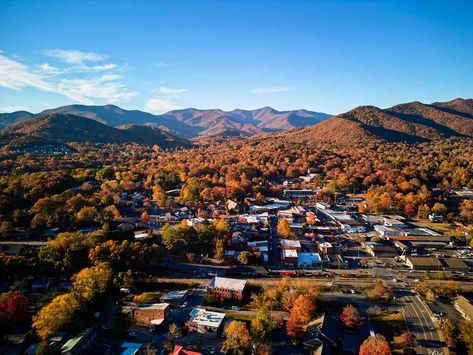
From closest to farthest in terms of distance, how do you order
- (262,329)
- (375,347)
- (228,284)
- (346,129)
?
1. (375,347)
2. (262,329)
3. (228,284)
4. (346,129)

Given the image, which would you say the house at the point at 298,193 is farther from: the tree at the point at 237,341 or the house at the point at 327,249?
the tree at the point at 237,341

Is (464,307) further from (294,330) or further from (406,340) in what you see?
(294,330)

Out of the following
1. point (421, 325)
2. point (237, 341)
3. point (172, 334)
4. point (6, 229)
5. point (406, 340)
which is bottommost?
point (421, 325)

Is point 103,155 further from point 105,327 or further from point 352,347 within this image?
point 352,347

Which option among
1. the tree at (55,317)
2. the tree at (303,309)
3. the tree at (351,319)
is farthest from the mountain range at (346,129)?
the tree at (303,309)

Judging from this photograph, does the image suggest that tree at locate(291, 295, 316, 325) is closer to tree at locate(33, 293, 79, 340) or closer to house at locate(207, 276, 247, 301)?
house at locate(207, 276, 247, 301)

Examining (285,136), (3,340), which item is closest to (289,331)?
(3,340)

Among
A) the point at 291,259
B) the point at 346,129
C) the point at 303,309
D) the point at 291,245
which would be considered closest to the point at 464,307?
the point at 303,309
